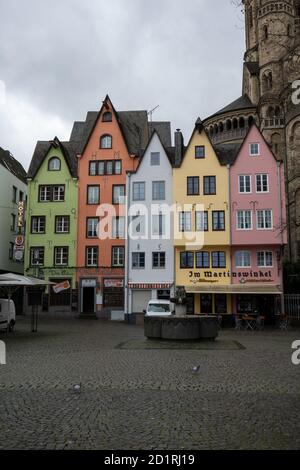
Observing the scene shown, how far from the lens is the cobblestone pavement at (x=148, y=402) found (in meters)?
6.35

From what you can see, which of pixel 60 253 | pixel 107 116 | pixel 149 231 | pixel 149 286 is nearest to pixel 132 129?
pixel 107 116

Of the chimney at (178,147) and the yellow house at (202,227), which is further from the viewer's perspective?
the chimney at (178,147)

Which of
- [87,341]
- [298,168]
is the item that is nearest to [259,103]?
[298,168]

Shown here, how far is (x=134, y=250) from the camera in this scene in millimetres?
40469

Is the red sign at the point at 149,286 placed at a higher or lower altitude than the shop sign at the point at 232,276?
lower

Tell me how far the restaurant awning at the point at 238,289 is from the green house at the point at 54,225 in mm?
11621

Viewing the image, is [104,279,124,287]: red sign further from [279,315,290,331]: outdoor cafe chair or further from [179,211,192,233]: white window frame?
[279,315,290,331]: outdoor cafe chair

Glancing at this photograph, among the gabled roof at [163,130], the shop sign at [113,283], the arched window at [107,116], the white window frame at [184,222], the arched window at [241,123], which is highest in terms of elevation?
the arched window at [241,123]

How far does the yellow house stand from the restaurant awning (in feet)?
0.26

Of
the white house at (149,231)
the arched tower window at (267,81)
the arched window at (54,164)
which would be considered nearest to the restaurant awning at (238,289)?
the white house at (149,231)

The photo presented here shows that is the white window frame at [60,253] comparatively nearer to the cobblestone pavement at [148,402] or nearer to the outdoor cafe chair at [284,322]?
the outdoor cafe chair at [284,322]

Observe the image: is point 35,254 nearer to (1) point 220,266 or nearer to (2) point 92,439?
(1) point 220,266

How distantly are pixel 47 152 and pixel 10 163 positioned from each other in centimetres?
1000

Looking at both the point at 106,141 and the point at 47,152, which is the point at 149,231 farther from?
the point at 47,152
